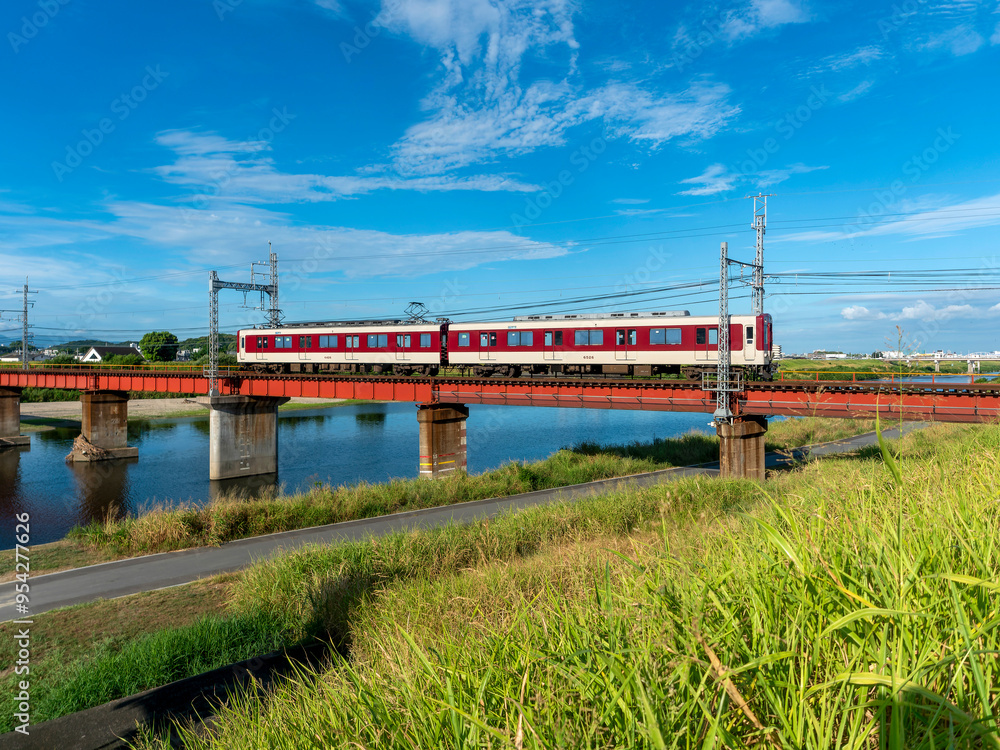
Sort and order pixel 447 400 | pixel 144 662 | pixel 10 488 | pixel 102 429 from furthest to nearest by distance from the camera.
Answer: pixel 102 429 < pixel 10 488 < pixel 447 400 < pixel 144 662

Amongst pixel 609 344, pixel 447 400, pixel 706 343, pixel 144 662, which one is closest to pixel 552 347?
pixel 609 344

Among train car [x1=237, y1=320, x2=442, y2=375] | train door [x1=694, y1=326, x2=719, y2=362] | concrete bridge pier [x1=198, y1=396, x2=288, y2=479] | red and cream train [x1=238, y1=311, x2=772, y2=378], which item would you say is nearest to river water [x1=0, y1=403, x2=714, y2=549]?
concrete bridge pier [x1=198, y1=396, x2=288, y2=479]

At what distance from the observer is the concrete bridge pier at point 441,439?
31547 mm

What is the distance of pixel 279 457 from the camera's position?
4397 centimetres

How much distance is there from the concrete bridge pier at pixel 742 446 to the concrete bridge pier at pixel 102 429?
4250 cm

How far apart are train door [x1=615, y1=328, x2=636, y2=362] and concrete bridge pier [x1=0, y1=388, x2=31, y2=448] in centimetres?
5132

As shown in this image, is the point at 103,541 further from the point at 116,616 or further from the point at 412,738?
the point at 412,738

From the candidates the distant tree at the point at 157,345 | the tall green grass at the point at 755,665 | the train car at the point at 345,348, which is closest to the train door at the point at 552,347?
the train car at the point at 345,348

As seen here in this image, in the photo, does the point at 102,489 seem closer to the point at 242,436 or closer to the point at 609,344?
the point at 242,436

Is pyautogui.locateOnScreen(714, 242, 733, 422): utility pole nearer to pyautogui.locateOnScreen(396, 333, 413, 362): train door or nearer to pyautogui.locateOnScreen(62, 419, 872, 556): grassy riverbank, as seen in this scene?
pyautogui.locateOnScreen(62, 419, 872, 556): grassy riverbank

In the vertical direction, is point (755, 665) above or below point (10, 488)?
above

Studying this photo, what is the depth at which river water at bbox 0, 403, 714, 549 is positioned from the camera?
98.8 feet

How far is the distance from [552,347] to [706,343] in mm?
7883

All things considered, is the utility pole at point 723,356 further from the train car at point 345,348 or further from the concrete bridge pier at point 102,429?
the concrete bridge pier at point 102,429
